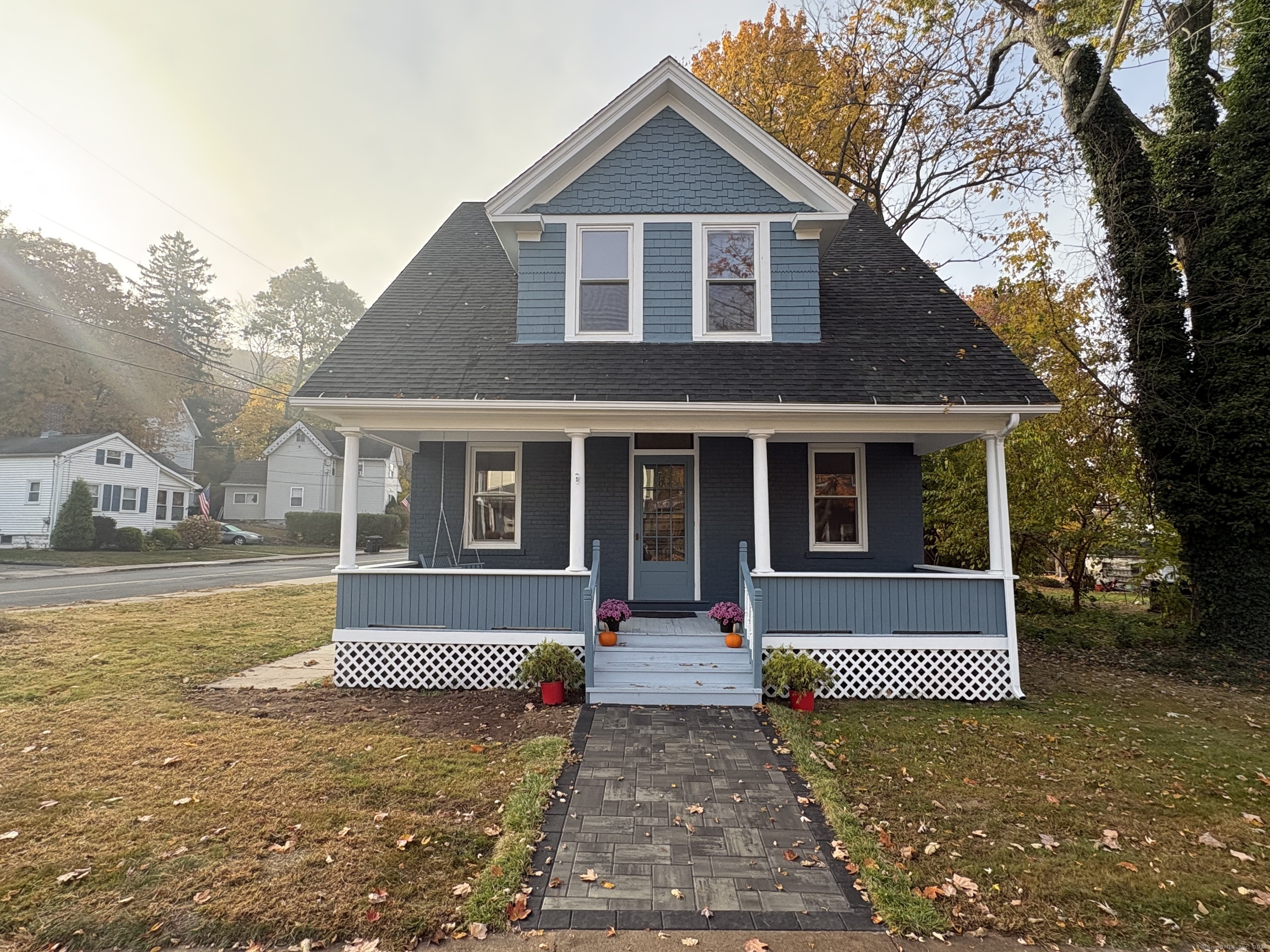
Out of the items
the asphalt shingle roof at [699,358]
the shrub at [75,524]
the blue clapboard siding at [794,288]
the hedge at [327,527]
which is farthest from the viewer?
the hedge at [327,527]

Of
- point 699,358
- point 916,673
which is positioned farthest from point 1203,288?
point 699,358

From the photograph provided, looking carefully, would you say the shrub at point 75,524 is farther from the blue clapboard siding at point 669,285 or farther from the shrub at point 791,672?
the shrub at point 791,672

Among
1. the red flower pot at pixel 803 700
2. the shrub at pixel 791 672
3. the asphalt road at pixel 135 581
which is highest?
the shrub at pixel 791 672

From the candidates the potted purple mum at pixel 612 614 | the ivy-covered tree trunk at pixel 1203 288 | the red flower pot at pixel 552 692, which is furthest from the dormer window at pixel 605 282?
the ivy-covered tree trunk at pixel 1203 288

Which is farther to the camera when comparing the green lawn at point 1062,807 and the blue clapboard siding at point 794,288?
the blue clapboard siding at point 794,288

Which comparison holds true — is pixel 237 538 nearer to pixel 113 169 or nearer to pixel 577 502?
pixel 113 169

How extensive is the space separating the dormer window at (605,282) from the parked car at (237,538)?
107 feet

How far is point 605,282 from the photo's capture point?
347 inches

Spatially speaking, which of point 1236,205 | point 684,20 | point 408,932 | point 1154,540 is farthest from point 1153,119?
point 408,932

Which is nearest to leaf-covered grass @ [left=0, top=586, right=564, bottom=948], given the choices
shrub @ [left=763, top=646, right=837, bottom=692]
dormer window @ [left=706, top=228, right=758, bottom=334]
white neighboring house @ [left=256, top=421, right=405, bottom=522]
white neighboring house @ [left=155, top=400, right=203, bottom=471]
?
shrub @ [left=763, top=646, right=837, bottom=692]

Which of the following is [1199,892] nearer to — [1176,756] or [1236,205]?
[1176,756]

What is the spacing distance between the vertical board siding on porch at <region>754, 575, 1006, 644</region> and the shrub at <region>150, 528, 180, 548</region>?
32.2 m

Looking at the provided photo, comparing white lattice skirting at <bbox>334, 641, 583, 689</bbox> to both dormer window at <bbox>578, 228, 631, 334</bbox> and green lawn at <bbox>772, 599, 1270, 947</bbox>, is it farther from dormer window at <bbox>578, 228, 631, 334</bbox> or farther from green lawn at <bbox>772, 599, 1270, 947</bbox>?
dormer window at <bbox>578, 228, 631, 334</bbox>

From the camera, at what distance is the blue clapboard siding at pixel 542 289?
342 inches
